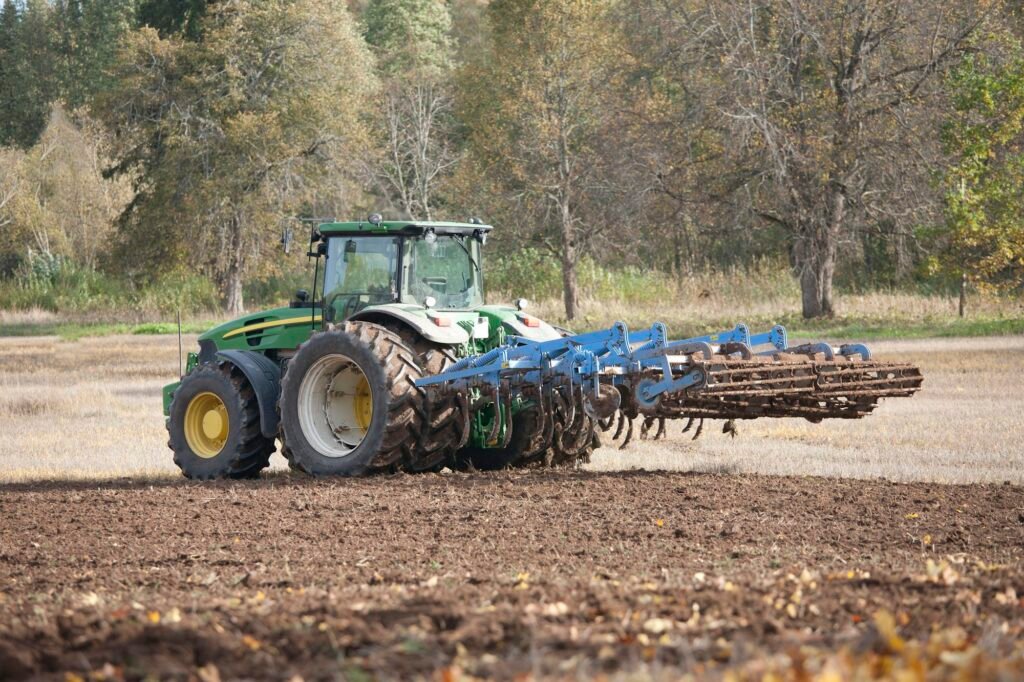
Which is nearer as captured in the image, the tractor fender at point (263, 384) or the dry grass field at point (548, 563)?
the dry grass field at point (548, 563)

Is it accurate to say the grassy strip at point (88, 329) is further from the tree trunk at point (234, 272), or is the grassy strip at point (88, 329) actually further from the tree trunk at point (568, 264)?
the tree trunk at point (568, 264)

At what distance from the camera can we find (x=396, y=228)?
1163 cm

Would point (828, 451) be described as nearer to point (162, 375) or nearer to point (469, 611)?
point (469, 611)

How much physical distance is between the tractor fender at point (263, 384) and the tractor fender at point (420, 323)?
965 mm

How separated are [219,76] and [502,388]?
3229 centimetres

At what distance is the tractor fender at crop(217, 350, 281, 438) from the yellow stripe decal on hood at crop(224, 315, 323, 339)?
0.50m

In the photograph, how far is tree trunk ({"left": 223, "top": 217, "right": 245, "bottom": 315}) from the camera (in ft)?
138

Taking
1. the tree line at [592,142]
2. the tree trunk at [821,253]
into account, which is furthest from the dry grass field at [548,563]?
the tree trunk at [821,253]

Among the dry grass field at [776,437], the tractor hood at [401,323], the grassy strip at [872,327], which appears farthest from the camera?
the grassy strip at [872,327]

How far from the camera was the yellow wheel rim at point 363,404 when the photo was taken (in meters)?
11.8

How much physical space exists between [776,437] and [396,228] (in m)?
4.96

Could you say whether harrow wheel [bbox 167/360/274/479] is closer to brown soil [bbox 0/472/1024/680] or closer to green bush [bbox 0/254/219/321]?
brown soil [bbox 0/472/1024/680]

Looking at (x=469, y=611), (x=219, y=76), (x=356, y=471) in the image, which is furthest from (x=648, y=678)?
(x=219, y=76)

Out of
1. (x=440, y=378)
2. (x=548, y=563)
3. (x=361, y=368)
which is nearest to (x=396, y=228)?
(x=361, y=368)
